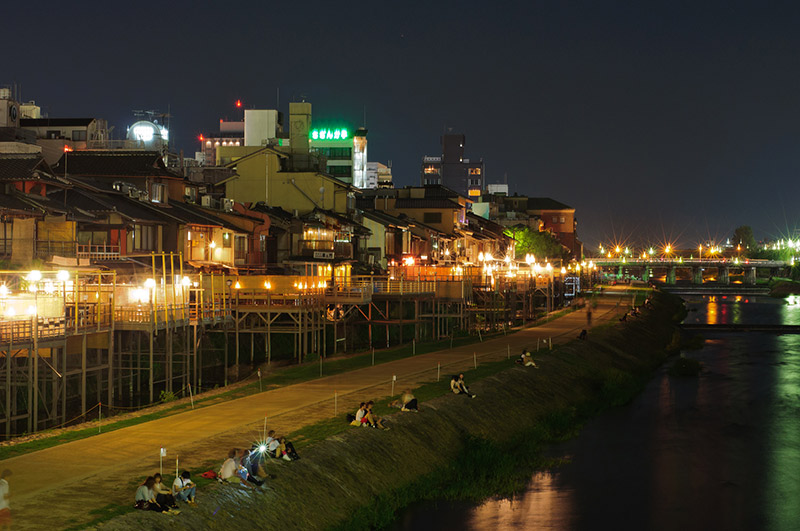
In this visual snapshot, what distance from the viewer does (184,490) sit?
1883cm

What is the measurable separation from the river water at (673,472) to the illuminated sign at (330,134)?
96.2 metres

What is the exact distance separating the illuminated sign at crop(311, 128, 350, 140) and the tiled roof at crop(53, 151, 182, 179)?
3271 inches

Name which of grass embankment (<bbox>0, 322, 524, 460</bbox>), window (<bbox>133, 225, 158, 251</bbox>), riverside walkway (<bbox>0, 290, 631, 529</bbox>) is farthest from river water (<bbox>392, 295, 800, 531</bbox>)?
window (<bbox>133, 225, 158, 251</bbox>)

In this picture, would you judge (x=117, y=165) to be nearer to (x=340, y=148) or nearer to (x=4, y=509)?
(x=4, y=509)

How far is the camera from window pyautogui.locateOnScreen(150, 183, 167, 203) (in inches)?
2285

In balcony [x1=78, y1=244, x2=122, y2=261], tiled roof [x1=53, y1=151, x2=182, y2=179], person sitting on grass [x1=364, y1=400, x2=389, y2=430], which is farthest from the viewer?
tiled roof [x1=53, y1=151, x2=182, y2=179]

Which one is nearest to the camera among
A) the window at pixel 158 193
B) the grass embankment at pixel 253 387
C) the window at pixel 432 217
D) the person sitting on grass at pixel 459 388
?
the grass embankment at pixel 253 387

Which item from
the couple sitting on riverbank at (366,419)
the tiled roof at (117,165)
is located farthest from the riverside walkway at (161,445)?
the tiled roof at (117,165)

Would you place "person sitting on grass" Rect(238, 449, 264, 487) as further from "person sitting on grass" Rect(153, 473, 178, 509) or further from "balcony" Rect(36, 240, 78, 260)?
"balcony" Rect(36, 240, 78, 260)

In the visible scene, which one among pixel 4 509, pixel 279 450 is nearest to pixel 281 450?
pixel 279 450

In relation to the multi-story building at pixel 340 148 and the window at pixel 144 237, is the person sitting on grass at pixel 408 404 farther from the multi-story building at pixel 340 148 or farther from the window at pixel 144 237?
the multi-story building at pixel 340 148

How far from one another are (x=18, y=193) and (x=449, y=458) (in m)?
28.6

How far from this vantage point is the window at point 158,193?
58031 mm

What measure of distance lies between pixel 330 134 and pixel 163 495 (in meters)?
129
